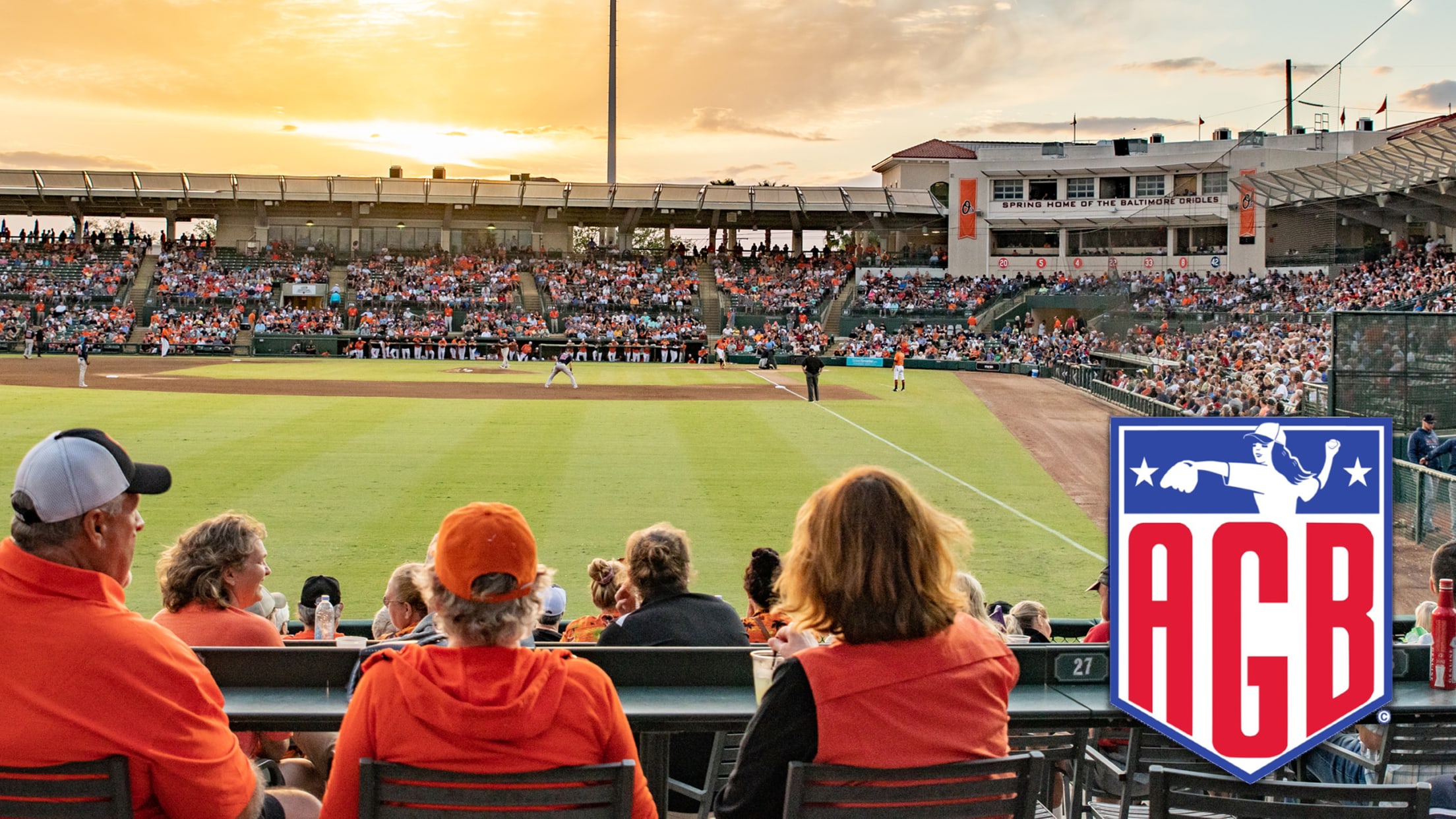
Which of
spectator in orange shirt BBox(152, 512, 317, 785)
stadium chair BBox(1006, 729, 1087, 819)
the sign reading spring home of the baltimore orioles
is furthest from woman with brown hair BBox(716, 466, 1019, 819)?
spectator in orange shirt BBox(152, 512, 317, 785)

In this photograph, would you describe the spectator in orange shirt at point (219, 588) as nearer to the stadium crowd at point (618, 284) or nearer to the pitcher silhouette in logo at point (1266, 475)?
the pitcher silhouette in logo at point (1266, 475)

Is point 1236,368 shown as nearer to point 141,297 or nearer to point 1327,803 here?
point 1327,803

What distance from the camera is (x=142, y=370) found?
4181cm

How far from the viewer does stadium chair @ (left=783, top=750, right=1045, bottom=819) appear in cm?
301

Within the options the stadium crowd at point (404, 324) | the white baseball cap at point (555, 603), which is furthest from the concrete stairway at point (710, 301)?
the white baseball cap at point (555, 603)

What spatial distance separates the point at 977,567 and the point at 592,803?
1125 cm

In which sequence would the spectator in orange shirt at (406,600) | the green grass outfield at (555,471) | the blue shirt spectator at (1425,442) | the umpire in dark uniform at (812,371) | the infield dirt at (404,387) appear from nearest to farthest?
the spectator in orange shirt at (406,600)
the green grass outfield at (555,471)
the blue shirt spectator at (1425,442)
the umpire in dark uniform at (812,371)
the infield dirt at (404,387)

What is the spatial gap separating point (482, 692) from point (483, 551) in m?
0.38

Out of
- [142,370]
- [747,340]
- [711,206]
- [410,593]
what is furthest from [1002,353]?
[410,593]

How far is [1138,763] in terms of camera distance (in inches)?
173

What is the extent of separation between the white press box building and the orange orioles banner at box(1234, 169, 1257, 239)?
234 millimetres

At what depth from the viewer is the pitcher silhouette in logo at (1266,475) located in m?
2.89

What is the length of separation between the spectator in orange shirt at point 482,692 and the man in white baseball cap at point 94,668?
0.34m

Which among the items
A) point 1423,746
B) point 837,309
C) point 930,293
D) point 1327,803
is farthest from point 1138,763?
point 930,293
